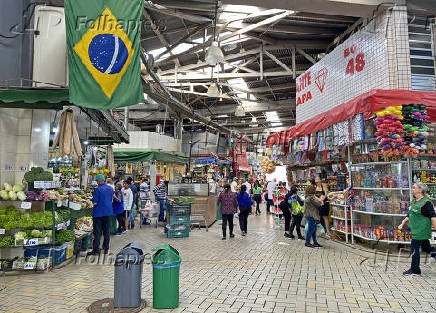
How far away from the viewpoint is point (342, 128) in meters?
7.75

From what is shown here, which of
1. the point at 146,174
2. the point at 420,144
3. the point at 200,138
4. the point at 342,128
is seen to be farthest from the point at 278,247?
the point at 200,138

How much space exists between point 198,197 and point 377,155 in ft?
20.1

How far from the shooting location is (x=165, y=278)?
160 inches

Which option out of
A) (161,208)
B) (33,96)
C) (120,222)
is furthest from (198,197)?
(33,96)

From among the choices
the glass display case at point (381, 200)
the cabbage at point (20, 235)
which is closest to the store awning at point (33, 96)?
the cabbage at point (20, 235)

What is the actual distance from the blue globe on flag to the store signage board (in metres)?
6.13

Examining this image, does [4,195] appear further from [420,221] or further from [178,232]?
[420,221]

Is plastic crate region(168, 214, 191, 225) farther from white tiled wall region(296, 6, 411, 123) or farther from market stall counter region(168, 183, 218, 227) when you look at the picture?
white tiled wall region(296, 6, 411, 123)

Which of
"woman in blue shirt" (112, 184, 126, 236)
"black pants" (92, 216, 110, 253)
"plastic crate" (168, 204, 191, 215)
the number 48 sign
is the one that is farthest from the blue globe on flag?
the number 48 sign

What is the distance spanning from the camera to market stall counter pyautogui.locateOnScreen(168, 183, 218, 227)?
11.3m

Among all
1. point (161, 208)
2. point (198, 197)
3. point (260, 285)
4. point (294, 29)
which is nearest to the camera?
point (260, 285)

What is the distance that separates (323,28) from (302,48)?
144cm

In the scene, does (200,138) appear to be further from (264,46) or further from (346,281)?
(346,281)

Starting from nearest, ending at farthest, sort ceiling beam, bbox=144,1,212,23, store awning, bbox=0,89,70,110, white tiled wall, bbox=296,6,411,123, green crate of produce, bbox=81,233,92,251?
store awning, bbox=0,89,70,110 → green crate of produce, bbox=81,233,92,251 → white tiled wall, bbox=296,6,411,123 → ceiling beam, bbox=144,1,212,23
